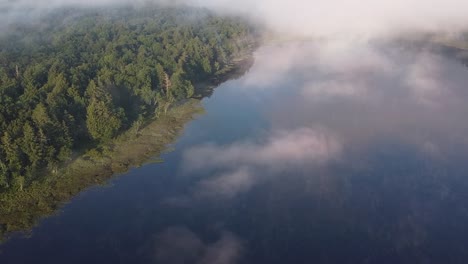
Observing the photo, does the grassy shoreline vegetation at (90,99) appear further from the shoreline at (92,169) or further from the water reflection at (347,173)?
the water reflection at (347,173)

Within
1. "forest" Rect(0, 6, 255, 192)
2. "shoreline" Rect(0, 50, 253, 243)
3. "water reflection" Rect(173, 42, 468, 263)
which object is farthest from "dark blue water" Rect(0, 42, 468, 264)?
"forest" Rect(0, 6, 255, 192)

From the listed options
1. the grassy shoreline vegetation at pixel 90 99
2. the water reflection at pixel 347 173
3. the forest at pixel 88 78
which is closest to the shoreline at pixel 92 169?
the grassy shoreline vegetation at pixel 90 99

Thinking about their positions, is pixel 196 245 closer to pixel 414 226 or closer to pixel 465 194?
pixel 414 226

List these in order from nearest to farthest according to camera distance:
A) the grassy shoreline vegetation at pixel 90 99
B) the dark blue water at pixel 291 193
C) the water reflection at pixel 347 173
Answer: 1. the dark blue water at pixel 291 193
2. the water reflection at pixel 347 173
3. the grassy shoreline vegetation at pixel 90 99

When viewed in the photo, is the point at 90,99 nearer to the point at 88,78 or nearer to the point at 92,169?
the point at 88,78

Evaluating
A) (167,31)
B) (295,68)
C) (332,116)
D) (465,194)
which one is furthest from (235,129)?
(167,31)

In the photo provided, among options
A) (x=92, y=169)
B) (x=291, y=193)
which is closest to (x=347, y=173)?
(x=291, y=193)
